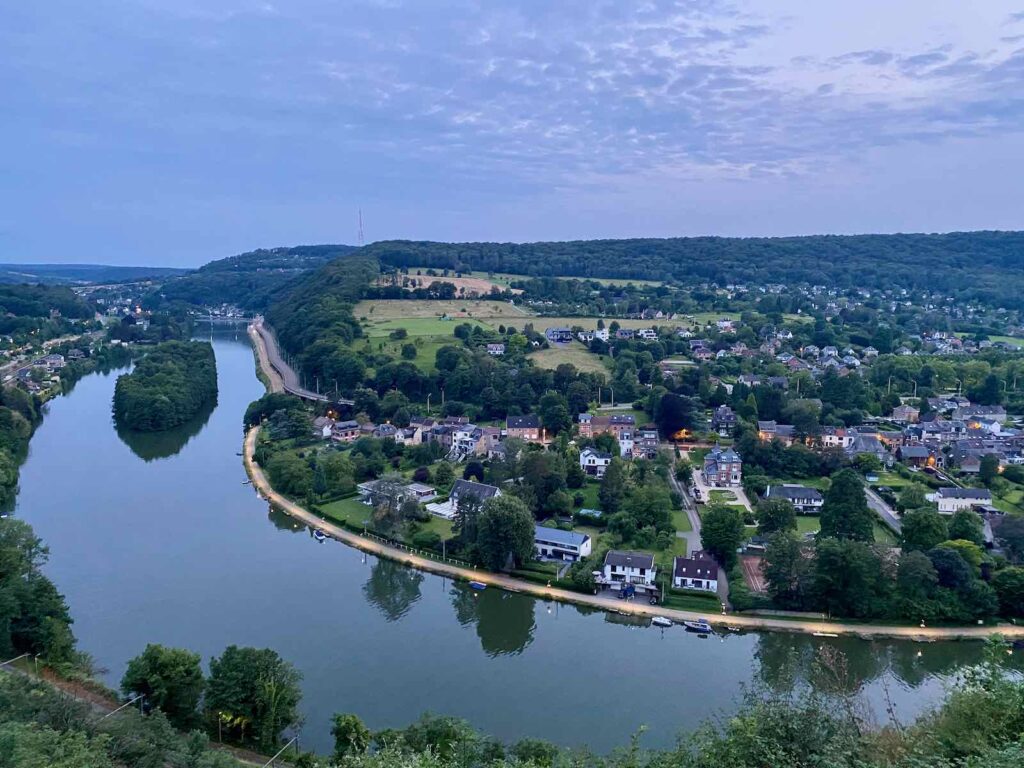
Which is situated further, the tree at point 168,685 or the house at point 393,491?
the house at point 393,491

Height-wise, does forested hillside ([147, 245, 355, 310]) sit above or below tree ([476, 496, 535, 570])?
above

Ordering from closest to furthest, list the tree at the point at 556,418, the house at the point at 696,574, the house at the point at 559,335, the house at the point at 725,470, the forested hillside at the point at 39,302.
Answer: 1. the house at the point at 696,574
2. the house at the point at 725,470
3. the tree at the point at 556,418
4. the house at the point at 559,335
5. the forested hillside at the point at 39,302

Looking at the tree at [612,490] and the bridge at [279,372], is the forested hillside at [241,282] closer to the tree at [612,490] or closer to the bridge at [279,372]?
the bridge at [279,372]

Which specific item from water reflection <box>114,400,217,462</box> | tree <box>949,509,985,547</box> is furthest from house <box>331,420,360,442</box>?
tree <box>949,509,985,547</box>

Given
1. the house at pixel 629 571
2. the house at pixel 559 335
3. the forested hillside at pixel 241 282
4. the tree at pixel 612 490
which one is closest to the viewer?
the house at pixel 629 571

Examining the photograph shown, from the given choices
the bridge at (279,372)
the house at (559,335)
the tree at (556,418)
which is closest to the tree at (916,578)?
the tree at (556,418)

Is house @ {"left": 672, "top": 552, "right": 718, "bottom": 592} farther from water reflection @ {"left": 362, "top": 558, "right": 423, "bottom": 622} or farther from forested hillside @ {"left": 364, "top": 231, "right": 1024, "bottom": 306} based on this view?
forested hillside @ {"left": 364, "top": 231, "right": 1024, "bottom": 306}
